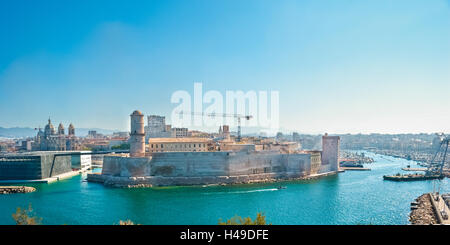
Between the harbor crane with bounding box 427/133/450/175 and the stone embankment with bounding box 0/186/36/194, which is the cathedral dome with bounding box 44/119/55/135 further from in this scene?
the harbor crane with bounding box 427/133/450/175

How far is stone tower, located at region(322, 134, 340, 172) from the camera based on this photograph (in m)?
17.0

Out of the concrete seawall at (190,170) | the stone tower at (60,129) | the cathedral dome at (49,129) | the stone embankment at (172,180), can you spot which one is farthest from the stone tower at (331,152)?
the stone tower at (60,129)

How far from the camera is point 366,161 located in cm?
2412

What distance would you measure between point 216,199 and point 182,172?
11.9 ft

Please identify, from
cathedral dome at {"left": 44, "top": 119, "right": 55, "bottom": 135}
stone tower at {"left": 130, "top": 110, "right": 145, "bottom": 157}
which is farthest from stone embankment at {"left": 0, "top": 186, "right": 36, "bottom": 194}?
cathedral dome at {"left": 44, "top": 119, "right": 55, "bottom": 135}

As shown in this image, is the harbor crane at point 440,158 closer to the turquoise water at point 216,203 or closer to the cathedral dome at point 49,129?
the turquoise water at point 216,203

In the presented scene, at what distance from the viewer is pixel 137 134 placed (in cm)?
1275

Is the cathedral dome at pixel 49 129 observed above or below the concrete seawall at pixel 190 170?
above

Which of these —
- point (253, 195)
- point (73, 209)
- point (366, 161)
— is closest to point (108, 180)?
point (73, 209)

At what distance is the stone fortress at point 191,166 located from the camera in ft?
41.2

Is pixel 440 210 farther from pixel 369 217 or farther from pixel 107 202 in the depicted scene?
pixel 107 202

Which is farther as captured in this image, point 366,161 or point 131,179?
point 366,161

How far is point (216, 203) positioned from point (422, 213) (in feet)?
19.4

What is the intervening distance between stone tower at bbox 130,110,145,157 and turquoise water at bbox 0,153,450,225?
6.08ft
